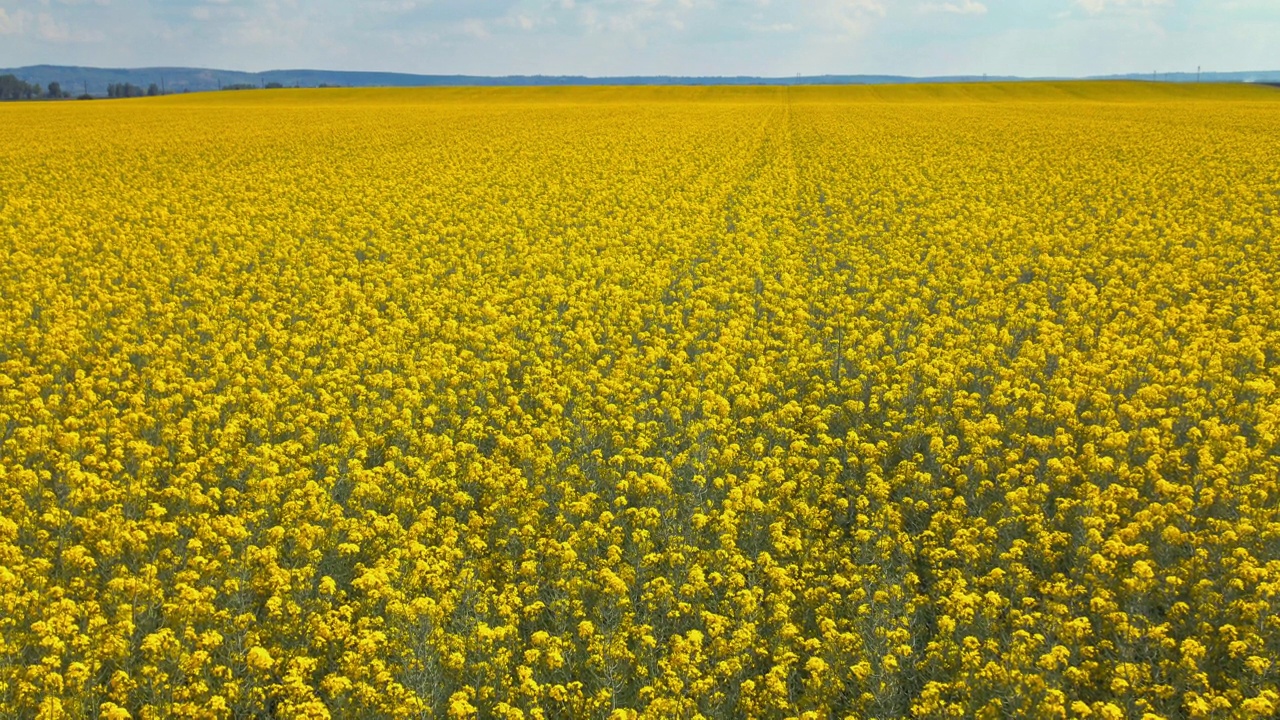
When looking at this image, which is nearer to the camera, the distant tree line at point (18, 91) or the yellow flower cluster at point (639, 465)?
the yellow flower cluster at point (639, 465)

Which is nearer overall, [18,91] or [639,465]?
[639,465]

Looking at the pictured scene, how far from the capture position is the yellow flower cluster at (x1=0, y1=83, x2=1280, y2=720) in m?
5.94

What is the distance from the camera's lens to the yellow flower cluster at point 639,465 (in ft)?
19.5

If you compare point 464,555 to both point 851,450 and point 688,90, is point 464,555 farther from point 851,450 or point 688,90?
point 688,90

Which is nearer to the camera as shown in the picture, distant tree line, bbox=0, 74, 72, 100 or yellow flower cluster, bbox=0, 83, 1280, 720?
yellow flower cluster, bbox=0, 83, 1280, 720

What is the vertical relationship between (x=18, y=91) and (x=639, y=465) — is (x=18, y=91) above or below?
above

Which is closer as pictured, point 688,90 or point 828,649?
point 828,649

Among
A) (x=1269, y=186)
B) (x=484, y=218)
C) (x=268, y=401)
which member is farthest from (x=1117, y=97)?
(x=268, y=401)

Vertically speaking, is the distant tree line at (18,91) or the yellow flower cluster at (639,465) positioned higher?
the distant tree line at (18,91)

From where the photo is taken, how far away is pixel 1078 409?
1034cm

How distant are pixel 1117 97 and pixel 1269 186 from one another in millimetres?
65337

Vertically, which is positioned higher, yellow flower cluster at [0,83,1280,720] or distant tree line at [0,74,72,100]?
distant tree line at [0,74,72,100]

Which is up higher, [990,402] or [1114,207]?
[1114,207]

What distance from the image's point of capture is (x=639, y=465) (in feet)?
29.2
